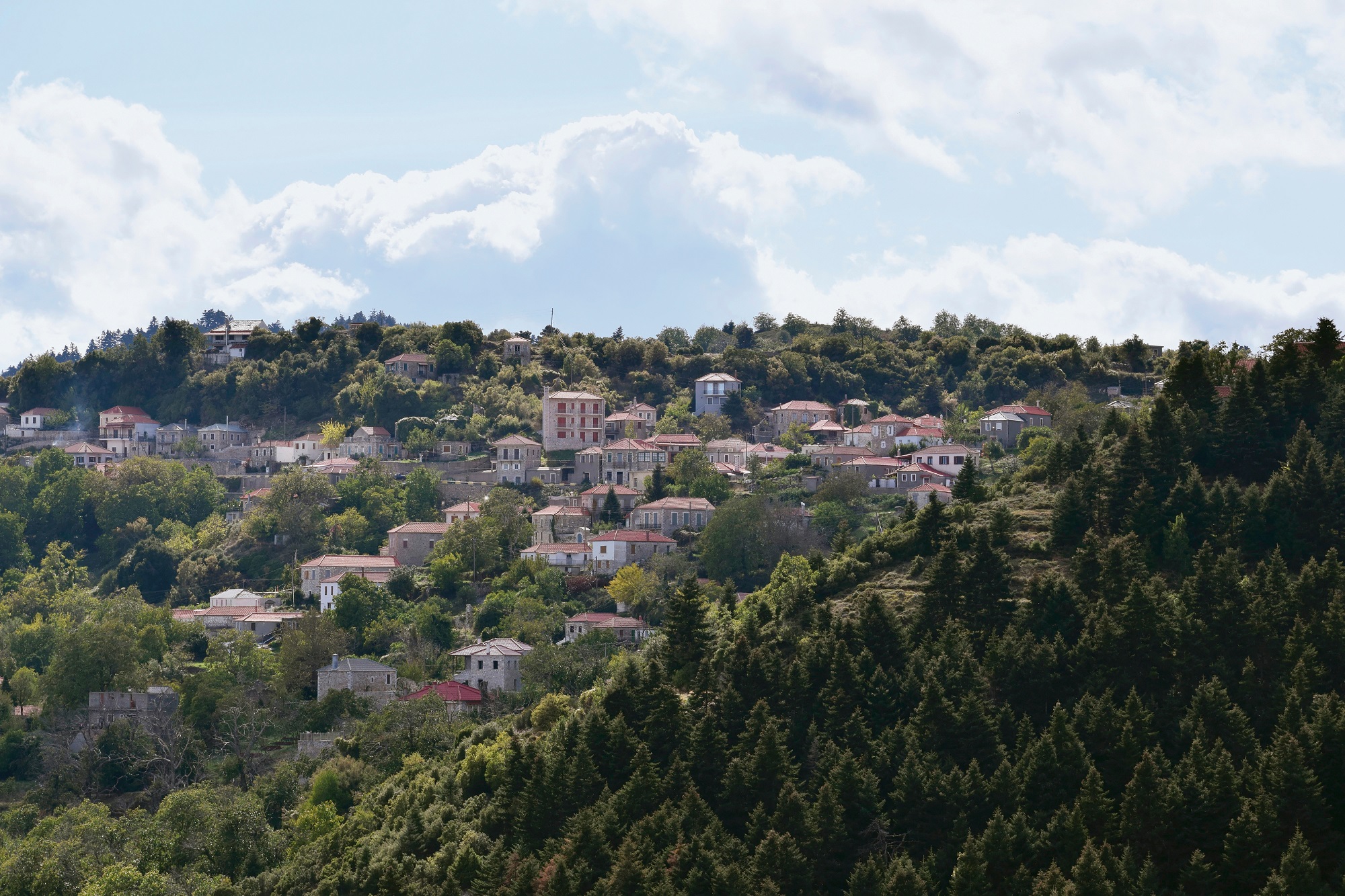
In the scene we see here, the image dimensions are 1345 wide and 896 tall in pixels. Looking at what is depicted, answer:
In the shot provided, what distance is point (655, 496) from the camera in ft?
331

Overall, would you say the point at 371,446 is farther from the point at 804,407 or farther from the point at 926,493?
the point at 926,493

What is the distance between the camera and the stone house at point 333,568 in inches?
3684

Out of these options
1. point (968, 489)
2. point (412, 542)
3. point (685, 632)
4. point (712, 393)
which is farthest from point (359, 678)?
point (712, 393)

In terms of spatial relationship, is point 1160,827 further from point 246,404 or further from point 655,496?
point 246,404

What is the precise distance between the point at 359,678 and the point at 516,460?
29.6 meters

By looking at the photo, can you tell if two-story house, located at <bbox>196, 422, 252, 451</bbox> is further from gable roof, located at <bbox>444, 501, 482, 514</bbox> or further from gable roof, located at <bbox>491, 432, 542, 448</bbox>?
gable roof, located at <bbox>444, 501, 482, 514</bbox>

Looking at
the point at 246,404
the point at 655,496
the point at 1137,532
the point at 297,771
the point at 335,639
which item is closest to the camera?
the point at 1137,532

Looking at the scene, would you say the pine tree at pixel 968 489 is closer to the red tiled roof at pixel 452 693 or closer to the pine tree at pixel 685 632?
the pine tree at pixel 685 632

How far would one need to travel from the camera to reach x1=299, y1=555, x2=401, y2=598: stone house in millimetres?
93562

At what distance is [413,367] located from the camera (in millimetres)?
123875

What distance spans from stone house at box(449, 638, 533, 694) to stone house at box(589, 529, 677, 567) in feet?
41.8

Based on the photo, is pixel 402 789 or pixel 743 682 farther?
A: pixel 402 789

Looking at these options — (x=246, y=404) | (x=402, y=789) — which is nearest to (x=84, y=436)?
(x=246, y=404)

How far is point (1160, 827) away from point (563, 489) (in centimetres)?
6356
